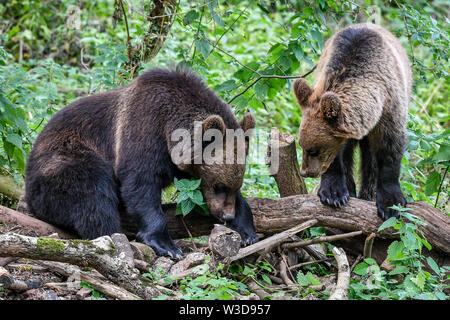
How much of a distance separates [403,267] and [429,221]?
76cm

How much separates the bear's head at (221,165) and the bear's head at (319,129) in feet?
2.19

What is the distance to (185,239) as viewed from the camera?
6598mm

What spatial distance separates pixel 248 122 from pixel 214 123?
55 centimetres

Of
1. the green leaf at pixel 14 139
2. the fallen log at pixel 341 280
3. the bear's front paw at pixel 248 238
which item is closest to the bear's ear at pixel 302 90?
the bear's front paw at pixel 248 238

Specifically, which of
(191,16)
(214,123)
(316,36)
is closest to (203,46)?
(191,16)

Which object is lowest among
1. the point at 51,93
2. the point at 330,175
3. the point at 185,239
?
the point at 185,239

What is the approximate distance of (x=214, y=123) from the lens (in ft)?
18.4

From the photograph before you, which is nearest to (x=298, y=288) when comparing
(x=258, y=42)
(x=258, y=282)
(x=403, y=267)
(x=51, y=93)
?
(x=258, y=282)

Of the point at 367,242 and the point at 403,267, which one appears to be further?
the point at 367,242

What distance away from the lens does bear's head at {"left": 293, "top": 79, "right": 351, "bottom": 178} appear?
5293 mm

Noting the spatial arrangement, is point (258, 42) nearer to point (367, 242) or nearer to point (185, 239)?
point (185, 239)

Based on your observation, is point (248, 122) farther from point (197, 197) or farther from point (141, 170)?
point (141, 170)

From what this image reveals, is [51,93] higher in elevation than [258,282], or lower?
higher

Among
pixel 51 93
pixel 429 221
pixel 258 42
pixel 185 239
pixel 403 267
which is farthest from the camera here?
pixel 258 42
